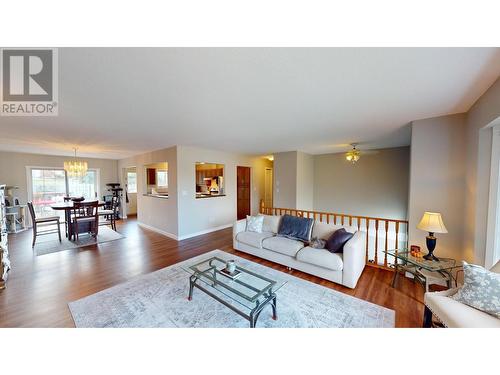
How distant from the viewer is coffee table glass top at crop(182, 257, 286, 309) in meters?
1.77

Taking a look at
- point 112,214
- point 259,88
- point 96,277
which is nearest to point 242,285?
point 259,88

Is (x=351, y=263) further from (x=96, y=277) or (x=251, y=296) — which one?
(x=96, y=277)

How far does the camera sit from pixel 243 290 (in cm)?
188

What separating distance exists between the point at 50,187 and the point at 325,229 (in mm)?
8554

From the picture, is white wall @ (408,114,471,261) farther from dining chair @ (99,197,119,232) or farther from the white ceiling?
dining chair @ (99,197,119,232)

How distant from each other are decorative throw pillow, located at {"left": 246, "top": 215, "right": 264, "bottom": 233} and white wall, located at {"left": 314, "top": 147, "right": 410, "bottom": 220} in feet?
10.9

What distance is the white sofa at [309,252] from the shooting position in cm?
243

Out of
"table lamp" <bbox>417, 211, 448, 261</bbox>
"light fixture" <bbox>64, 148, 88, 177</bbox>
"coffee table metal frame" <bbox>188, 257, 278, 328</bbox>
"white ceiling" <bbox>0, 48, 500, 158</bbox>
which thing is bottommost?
"coffee table metal frame" <bbox>188, 257, 278, 328</bbox>

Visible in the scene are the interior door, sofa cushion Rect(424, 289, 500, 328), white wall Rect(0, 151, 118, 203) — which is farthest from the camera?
the interior door

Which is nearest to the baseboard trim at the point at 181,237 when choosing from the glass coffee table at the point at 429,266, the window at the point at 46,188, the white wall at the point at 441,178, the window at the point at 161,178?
the window at the point at 161,178

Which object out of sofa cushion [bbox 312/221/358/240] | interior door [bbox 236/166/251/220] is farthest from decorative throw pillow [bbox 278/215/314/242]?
interior door [bbox 236/166/251/220]

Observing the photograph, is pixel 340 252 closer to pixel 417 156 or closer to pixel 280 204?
pixel 417 156

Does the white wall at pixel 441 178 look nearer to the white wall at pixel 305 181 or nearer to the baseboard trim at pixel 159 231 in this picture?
the white wall at pixel 305 181

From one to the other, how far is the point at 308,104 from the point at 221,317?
→ 8.32ft
